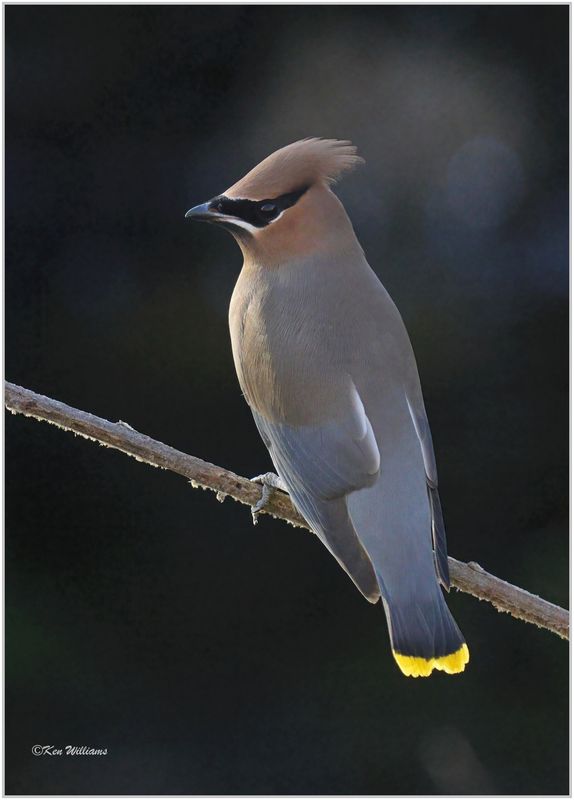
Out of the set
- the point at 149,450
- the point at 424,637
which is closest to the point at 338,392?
the point at 149,450

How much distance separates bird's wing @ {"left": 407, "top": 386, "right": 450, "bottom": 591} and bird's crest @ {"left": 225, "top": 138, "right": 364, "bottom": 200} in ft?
1.67

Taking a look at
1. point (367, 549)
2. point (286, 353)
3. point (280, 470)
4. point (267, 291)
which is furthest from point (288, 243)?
point (367, 549)

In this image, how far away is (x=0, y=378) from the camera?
2.25m

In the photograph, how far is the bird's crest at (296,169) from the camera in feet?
8.27

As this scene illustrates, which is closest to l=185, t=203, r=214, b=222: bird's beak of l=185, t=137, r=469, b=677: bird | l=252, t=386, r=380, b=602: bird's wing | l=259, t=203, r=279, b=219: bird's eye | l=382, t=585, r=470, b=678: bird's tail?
l=185, t=137, r=469, b=677: bird

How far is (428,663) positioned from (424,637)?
47mm

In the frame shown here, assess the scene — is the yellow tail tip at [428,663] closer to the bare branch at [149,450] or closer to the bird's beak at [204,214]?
the bare branch at [149,450]

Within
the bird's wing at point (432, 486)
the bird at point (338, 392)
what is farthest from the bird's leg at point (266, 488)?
the bird's wing at point (432, 486)

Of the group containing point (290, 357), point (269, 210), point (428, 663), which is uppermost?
point (269, 210)

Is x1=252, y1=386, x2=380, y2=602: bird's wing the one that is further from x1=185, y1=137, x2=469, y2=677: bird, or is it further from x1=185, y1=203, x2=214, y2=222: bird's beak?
x1=185, y1=203, x2=214, y2=222: bird's beak

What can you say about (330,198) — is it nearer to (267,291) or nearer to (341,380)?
(267,291)

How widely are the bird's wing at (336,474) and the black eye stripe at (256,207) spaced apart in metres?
0.44

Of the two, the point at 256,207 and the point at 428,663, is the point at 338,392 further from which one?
the point at 428,663

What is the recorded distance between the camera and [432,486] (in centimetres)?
242
